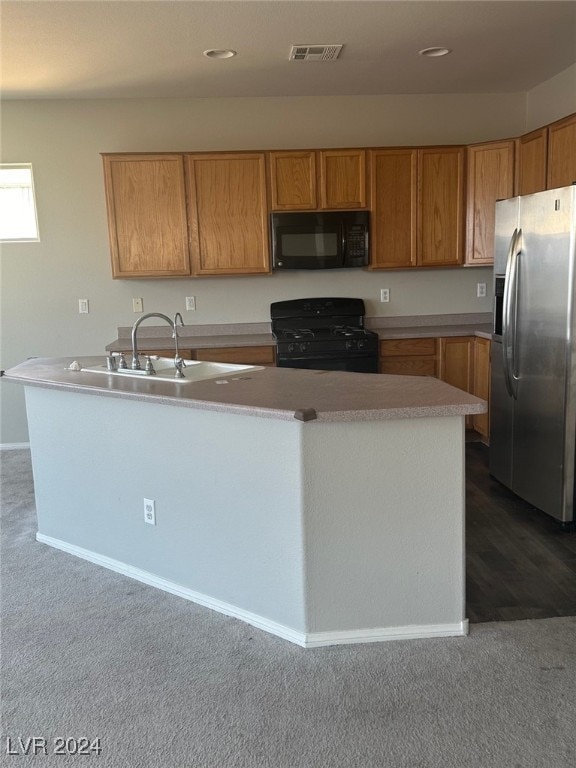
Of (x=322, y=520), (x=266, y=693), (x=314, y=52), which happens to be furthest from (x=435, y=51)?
(x=266, y=693)

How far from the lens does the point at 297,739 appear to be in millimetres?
1904

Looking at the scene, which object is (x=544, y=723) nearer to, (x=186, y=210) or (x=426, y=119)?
(x=186, y=210)

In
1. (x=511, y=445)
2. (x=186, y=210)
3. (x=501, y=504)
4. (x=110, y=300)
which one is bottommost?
(x=501, y=504)

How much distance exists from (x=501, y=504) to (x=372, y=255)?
6.98 ft

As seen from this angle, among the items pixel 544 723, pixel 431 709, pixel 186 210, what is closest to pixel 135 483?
pixel 431 709

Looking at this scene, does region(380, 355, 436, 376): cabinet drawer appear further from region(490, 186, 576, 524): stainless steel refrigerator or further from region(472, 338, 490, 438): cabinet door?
region(490, 186, 576, 524): stainless steel refrigerator

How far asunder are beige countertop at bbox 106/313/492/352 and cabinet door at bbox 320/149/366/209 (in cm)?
97

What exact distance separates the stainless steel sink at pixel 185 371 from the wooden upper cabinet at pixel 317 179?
1.91m

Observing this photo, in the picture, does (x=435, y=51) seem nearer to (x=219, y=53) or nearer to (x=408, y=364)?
(x=219, y=53)

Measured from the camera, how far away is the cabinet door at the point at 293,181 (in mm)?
4766

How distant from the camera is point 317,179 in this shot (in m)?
4.80

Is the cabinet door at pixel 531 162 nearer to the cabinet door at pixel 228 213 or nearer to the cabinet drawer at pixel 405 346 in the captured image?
the cabinet drawer at pixel 405 346

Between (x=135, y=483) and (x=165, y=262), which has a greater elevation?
(x=165, y=262)

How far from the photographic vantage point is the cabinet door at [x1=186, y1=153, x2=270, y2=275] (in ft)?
15.6
